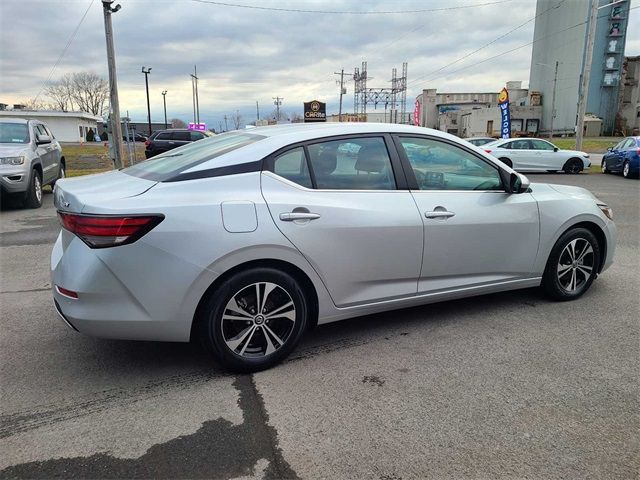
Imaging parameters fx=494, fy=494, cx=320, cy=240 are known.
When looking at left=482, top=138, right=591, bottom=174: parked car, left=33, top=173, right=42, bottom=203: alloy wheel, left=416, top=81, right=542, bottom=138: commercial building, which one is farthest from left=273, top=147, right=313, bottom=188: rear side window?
left=416, top=81, right=542, bottom=138: commercial building

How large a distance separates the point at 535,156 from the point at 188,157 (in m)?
19.1

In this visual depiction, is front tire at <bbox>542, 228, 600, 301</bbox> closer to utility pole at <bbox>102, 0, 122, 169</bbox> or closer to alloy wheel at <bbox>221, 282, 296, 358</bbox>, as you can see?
alloy wheel at <bbox>221, 282, 296, 358</bbox>

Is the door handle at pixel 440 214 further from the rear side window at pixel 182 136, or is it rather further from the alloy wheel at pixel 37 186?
the rear side window at pixel 182 136

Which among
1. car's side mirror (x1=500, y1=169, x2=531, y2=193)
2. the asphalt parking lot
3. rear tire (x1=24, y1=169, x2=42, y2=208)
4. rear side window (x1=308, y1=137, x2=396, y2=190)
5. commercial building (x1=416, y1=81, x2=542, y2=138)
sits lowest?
the asphalt parking lot

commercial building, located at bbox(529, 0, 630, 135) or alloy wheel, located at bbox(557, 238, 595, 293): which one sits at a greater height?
commercial building, located at bbox(529, 0, 630, 135)

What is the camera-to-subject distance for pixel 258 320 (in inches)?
126

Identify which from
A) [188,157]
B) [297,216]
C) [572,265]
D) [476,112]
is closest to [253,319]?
[297,216]

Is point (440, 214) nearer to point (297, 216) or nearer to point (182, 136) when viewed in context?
point (297, 216)

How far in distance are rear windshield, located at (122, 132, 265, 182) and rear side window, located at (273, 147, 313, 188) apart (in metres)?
0.30

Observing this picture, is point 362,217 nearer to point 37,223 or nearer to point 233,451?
point 233,451

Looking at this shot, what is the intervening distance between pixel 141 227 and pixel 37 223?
725 centimetres

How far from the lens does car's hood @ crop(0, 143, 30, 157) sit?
938cm

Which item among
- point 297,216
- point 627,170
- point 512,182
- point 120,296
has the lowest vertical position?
point 627,170

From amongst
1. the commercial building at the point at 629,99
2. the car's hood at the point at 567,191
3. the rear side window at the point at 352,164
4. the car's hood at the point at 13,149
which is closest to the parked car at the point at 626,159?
the car's hood at the point at 567,191
